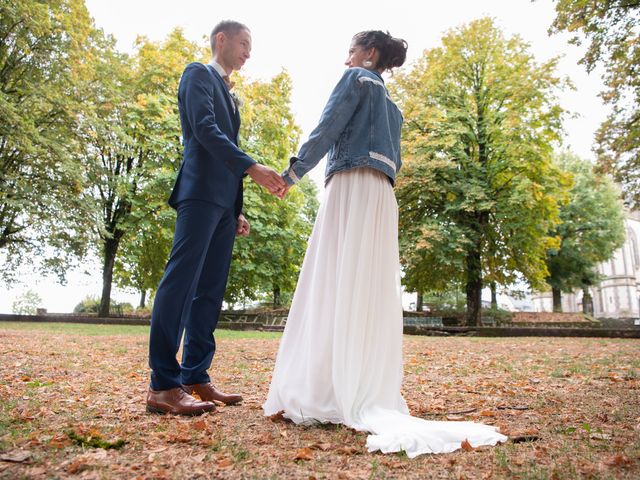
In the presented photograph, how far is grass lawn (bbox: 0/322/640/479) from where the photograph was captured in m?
2.33

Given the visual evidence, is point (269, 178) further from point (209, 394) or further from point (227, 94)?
point (209, 394)

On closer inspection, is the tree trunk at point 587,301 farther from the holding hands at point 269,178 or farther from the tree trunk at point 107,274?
the holding hands at point 269,178

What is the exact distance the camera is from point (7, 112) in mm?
15266

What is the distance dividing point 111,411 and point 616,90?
1592 cm

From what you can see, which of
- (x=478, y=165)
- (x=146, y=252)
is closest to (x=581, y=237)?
(x=478, y=165)

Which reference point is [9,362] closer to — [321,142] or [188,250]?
[188,250]

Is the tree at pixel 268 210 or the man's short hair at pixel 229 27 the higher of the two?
the tree at pixel 268 210

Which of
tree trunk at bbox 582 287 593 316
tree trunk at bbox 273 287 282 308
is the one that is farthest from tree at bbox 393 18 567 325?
tree trunk at bbox 582 287 593 316

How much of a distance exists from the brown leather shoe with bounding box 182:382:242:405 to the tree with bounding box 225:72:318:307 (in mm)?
16238

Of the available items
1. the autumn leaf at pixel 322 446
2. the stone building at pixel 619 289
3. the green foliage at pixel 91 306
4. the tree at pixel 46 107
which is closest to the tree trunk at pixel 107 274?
the tree at pixel 46 107

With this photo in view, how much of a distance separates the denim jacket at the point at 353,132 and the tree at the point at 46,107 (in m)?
15.9

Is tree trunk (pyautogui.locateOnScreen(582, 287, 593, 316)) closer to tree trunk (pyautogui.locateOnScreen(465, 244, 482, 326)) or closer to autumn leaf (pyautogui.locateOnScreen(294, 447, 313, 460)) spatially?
tree trunk (pyautogui.locateOnScreen(465, 244, 482, 326))

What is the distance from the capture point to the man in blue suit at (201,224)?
349 cm

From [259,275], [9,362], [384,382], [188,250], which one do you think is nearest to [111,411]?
[188,250]
